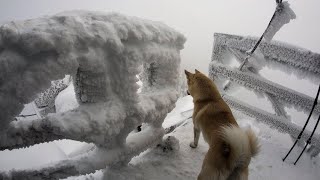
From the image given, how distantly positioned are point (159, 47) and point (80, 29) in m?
1.03

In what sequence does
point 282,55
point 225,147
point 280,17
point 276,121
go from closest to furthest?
point 225,147 → point 280,17 → point 282,55 → point 276,121

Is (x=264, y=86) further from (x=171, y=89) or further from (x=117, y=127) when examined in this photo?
(x=117, y=127)

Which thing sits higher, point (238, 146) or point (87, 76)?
point (87, 76)

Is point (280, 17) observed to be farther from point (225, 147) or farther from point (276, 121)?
point (225, 147)

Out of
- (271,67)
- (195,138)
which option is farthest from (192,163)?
(271,67)

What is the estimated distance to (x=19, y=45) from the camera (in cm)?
178

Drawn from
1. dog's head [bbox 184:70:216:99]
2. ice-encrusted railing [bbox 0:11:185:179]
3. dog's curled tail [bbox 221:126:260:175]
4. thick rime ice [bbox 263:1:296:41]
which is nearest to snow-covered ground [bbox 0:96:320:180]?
ice-encrusted railing [bbox 0:11:185:179]

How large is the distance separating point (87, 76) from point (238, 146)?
1482 mm

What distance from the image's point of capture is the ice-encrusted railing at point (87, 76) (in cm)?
180

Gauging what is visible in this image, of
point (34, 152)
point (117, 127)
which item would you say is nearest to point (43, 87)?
point (117, 127)

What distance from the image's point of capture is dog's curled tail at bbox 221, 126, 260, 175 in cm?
245

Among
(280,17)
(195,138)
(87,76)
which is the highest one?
(280,17)

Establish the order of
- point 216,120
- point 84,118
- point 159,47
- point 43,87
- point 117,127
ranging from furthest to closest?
point 216,120, point 159,47, point 117,127, point 84,118, point 43,87

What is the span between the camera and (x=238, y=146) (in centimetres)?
244
